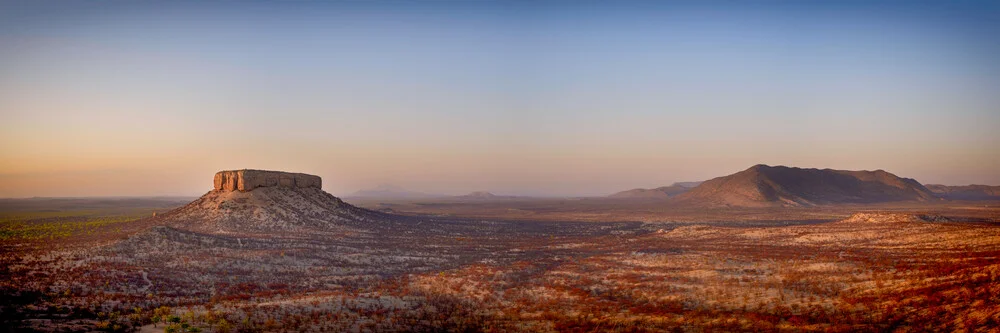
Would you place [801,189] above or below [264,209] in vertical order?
above

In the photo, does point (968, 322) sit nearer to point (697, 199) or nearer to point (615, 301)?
point (615, 301)

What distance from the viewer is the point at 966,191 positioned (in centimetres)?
18775

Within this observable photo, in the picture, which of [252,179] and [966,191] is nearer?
[252,179]

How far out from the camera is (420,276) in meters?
28.1

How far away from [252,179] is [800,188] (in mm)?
141097

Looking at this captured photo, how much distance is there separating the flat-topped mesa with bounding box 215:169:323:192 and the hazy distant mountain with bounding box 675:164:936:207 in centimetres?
10378

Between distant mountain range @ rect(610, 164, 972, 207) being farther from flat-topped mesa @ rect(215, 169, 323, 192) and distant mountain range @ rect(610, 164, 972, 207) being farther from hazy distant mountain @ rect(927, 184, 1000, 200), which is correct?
flat-topped mesa @ rect(215, 169, 323, 192)

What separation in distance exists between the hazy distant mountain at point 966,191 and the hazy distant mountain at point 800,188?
1173 inches

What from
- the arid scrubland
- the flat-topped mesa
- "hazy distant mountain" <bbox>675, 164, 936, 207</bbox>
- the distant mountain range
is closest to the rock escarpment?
the flat-topped mesa

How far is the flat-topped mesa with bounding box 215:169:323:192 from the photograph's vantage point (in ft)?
189

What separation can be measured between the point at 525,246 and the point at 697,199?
117978 millimetres

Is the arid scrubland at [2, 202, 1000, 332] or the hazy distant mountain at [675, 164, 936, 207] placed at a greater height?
the hazy distant mountain at [675, 164, 936, 207]

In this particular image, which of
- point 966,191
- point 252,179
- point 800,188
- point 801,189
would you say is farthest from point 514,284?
point 966,191

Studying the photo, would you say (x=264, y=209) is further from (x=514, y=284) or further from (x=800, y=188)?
(x=800, y=188)
